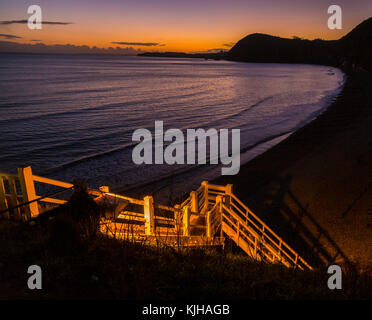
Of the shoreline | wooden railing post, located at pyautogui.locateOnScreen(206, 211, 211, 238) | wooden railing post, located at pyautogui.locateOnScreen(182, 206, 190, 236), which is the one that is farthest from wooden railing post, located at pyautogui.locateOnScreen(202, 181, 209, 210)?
the shoreline

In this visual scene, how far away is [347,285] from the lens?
5121 mm

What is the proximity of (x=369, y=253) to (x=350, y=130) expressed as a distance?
20.6m

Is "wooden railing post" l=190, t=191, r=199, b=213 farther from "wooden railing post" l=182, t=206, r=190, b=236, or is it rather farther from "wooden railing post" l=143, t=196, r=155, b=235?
"wooden railing post" l=143, t=196, r=155, b=235

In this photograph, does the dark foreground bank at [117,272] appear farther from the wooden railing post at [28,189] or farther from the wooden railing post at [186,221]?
the wooden railing post at [186,221]

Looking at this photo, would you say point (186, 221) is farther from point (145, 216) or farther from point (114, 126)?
point (114, 126)

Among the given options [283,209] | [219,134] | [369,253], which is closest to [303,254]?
[369,253]

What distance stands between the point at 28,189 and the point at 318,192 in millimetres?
12955

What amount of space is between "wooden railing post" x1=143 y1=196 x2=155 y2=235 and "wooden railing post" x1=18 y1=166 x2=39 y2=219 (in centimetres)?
213

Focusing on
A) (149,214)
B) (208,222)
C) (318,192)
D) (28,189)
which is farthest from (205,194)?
(318,192)

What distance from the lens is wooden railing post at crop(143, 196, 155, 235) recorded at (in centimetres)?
613

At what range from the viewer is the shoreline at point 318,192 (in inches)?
416

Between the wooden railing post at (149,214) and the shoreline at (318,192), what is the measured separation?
482 centimetres

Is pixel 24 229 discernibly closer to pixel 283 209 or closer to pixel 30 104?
pixel 283 209

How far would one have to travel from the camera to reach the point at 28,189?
18.7 feet
